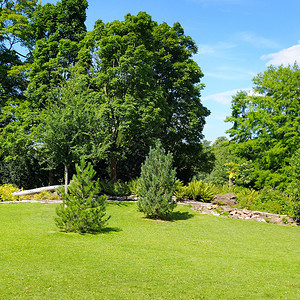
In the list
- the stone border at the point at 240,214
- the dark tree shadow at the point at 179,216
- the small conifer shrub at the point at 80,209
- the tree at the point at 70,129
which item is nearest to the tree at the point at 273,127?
the stone border at the point at 240,214

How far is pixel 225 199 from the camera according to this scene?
18.6 m

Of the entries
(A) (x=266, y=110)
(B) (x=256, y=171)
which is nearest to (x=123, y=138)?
(B) (x=256, y=171)

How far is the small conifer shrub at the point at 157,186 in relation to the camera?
1424cm

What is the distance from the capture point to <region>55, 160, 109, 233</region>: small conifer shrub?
1053 centimetres

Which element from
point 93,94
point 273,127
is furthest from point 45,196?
point 273,127

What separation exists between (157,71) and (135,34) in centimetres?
491

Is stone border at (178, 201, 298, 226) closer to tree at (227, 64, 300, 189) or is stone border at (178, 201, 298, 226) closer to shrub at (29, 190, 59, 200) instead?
tree at (227, 64, 300, 189)

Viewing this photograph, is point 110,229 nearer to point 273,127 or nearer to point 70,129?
point 70,129

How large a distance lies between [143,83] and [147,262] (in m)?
14.8

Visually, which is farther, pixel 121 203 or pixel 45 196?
pixel 45 196

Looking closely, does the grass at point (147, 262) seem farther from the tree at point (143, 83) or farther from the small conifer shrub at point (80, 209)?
the tree at point (143, 83)

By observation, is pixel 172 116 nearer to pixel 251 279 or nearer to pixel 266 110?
pixel 266 110

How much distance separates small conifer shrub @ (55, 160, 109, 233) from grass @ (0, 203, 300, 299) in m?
0.42

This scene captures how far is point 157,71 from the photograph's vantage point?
80.6ft
